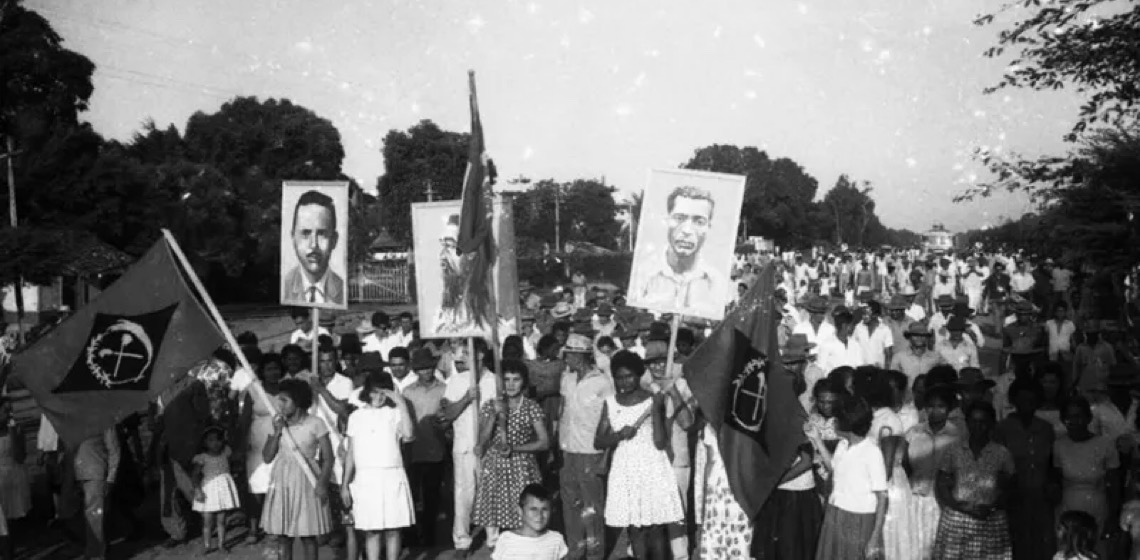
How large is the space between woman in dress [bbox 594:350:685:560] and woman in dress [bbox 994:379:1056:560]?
2394 millimetres

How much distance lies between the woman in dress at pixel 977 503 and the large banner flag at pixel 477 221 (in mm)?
3535

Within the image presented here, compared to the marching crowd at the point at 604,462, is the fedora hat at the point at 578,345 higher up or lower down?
higher up

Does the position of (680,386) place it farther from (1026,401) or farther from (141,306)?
(141,306)

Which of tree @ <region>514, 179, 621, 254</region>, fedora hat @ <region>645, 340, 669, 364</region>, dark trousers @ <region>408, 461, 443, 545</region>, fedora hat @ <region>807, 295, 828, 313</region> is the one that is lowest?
dark trousers @ <region>408, 461, 443, 545</region>

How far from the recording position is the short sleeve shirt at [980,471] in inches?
274

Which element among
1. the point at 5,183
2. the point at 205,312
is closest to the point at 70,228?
the point at 5,183

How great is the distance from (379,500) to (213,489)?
2223 millimetres

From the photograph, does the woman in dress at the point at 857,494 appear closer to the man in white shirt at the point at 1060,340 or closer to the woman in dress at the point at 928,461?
the woman in dress at the point at 928,461

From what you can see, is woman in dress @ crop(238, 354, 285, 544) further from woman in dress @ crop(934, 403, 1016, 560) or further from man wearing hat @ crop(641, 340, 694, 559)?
woman in dress @ crop(934, 403, 1016, 560)

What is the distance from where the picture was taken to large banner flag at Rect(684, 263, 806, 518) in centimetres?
727

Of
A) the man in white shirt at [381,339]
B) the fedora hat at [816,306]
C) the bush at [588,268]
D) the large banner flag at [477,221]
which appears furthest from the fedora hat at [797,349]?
the bush at [588,268]

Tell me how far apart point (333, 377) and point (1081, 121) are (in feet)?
29.7

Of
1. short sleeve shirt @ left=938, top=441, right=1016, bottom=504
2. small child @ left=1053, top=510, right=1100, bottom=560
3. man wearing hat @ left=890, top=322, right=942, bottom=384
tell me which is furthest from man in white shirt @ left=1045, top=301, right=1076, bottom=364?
small child @ left=1053, top=510, right=1100, bottom=560

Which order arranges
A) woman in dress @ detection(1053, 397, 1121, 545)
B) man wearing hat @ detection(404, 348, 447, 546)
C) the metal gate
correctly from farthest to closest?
the metal gate
man wearing hat @ detection(404, 348, 447, 546)
woman in dress @ detection(1053, 397, 1121, 545)
